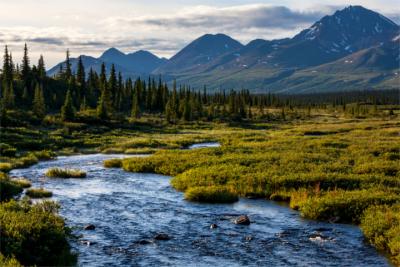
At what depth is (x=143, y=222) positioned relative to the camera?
2558 centimetres

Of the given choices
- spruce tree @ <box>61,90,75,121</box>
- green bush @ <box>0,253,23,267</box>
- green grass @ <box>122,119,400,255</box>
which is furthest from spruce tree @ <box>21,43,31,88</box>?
green bush @ <box>0,253,23,267</box>

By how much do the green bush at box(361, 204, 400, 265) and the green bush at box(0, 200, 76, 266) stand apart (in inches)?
509

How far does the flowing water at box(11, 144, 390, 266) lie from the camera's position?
65.4ft

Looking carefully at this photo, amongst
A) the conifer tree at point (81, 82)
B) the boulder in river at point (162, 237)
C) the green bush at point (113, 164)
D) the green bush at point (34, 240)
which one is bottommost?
the green bush at point (113, 164)

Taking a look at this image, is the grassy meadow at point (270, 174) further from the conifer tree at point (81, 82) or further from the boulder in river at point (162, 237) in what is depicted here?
the conifer tree at point (81, 82)

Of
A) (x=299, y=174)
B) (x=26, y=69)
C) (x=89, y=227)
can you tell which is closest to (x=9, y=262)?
(x=89, y=227)

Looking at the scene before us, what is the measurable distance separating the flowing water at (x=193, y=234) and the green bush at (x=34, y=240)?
988mm

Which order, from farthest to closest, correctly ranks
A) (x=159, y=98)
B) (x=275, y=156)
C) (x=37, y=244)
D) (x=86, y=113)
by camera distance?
1. (x=159, y=98)
2. (x=86, y=113)
3. (x=275, y=156)
4. (x=37, y=244)

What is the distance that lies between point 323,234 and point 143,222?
29.4 feet

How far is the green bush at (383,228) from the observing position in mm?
21000

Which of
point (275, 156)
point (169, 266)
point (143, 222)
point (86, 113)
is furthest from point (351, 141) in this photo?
point (86, 113)

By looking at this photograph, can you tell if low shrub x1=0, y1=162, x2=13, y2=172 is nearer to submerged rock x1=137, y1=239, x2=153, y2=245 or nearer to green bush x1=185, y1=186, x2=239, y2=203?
green bush x1=185, y1=186, x2=239, y2=203

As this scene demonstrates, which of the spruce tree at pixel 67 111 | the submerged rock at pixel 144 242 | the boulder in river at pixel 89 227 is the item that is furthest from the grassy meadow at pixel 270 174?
the spruce tree at pixel 67 111

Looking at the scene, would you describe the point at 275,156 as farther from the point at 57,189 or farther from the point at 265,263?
the point at 265,263
